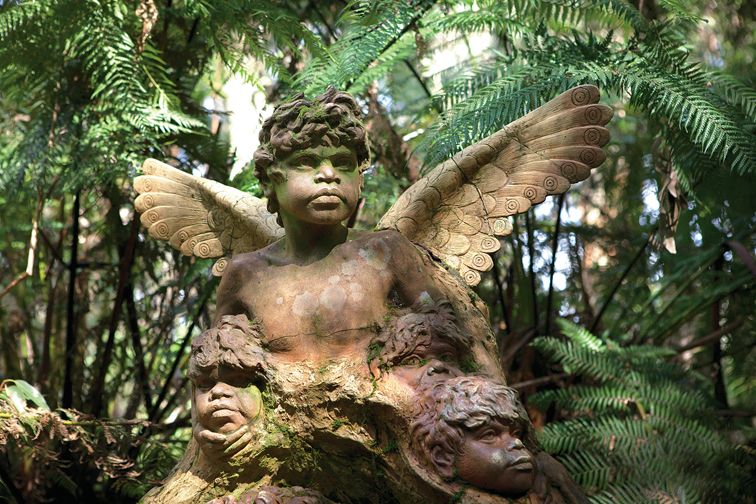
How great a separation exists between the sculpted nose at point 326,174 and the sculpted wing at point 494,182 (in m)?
0.43

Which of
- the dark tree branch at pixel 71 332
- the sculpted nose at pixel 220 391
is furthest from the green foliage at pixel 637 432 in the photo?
the dark tree branch at pixel 71 332

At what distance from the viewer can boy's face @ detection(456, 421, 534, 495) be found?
2.17 m

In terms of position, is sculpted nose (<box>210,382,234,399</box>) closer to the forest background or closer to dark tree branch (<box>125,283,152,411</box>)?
the forest background

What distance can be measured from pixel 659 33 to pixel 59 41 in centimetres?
223

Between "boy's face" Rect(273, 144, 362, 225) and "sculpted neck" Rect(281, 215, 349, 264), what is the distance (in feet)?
0.26

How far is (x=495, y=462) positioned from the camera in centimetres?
216

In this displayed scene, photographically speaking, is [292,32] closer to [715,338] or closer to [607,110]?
[607,110]

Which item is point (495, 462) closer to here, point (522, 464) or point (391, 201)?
point (522, 464)

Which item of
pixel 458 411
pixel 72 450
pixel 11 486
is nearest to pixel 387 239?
pixel 458 411

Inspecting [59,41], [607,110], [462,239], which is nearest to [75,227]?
[59,41]

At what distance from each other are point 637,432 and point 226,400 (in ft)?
6.05

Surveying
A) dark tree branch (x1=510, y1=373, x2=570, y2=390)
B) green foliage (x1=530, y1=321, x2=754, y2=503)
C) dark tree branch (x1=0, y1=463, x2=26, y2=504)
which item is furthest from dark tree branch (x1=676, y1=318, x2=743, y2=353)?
dark tree branch (x1=0, y1=463, x2=26, y2=504)

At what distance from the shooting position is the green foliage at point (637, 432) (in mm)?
3451

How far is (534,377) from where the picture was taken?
4.23 metres
